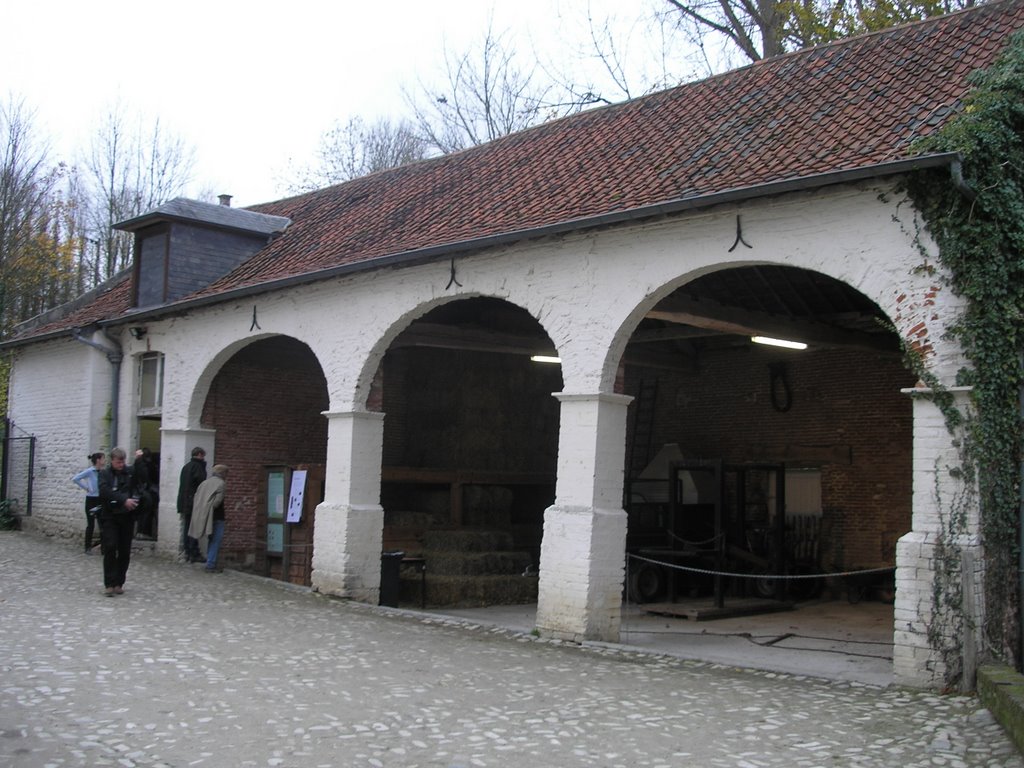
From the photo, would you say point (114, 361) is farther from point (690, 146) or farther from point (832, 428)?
point (832, 428)

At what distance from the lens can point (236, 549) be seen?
1541cm

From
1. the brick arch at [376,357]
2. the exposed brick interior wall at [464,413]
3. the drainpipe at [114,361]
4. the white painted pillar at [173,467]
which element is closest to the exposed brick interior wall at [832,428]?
the exposed brick interior wall at [464,413]

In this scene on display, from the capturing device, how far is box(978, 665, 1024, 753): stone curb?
5699mm

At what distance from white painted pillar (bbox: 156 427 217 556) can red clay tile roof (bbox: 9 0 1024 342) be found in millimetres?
2100

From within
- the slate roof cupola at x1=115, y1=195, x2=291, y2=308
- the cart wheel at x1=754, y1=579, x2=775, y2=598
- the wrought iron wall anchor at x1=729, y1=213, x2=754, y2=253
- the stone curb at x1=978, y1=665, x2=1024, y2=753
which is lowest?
the cart wheel at x1=754, y1=579, x2=775, y2=598

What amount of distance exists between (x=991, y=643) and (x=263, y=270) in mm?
10661

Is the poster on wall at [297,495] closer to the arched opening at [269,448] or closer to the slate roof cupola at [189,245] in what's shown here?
the arched opening at [269,448]

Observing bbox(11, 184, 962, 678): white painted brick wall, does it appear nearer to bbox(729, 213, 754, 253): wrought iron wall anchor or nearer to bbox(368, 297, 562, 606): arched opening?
bbox(729, 213, 754, 253): wrought iron wall anchor

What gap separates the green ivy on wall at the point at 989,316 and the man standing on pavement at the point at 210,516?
9.56 meters

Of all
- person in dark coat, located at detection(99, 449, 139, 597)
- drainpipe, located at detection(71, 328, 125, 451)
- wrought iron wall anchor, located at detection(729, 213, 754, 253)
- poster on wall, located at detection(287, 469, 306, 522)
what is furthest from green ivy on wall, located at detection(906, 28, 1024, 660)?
drainpipe, located at detection(71, 328, 125, 451)

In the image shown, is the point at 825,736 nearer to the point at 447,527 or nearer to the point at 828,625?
the point at 828,625

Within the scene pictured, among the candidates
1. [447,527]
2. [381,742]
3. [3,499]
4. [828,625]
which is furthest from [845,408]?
[3,499]

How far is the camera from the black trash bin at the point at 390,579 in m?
12.4

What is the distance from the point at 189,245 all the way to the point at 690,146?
8609 millimetres
